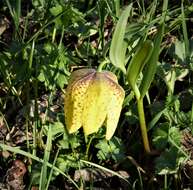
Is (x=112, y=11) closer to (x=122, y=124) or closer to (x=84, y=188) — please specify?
(x=122, y=124)

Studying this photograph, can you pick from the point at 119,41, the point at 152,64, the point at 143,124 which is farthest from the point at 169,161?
the point at 119,41

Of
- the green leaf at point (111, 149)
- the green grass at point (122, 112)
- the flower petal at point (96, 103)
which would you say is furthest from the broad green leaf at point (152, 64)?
the green leaf at point (111, 149)

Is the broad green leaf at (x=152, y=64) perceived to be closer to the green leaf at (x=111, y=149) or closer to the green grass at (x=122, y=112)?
the green grass at (x=122, y=112)

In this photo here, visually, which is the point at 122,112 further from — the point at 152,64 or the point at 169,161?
the point at 152,64

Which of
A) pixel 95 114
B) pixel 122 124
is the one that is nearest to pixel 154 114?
pixel 122 124

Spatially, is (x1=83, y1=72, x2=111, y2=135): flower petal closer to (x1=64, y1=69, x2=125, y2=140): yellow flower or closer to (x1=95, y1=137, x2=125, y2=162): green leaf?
(x1=64, y1=69, x2=125, y2=140): yellow flower
